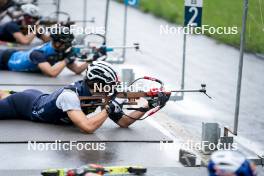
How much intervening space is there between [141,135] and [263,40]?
2.30m

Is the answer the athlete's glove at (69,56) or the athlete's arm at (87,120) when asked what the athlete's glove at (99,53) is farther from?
the athlete's arm at (87,120)

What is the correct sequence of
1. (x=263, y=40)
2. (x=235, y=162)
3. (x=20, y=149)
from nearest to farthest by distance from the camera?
(x=235, y=162) → (x=20, y=149) → (x=263, y=40)

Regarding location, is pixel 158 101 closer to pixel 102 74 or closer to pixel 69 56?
pixel 102 74

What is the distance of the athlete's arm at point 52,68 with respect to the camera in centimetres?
1513

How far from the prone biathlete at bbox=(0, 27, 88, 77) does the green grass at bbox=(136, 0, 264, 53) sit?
325 cm

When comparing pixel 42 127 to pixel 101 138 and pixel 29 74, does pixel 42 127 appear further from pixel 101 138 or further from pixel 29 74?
pixel 29 74

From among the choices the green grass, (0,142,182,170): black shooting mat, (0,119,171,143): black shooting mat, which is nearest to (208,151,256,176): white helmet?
(0,142,182,170): black shooting mat

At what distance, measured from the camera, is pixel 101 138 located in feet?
34.0

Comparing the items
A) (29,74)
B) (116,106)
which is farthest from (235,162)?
(29,74)

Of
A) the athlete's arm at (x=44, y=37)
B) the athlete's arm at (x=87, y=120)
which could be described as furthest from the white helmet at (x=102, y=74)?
the athlete's arm at (x=44, y=37)

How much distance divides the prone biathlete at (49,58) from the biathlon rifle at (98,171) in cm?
633

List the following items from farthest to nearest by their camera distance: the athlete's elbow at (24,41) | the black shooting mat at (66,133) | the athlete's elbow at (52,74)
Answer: the athlete's elbow at (24,41) → the athlete's elbow at (52,74) → the black shooting mat at (66,133)

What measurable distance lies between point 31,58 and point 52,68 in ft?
1.41

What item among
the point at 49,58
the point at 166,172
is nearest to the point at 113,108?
the point at 166,172
